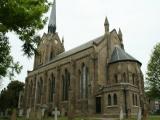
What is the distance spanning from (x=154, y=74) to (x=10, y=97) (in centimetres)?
4109

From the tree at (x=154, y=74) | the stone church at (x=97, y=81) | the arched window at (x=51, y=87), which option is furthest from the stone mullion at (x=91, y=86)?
the arched window at (x=51, y=87)

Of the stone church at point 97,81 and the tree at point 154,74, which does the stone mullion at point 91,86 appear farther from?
the tree at point 154,74

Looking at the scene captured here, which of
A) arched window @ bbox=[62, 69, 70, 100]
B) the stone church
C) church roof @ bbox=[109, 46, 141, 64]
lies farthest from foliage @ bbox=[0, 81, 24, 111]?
church roof @ bbox=[109, 46, 141, 64]

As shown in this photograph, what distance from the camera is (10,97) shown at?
62.6 meters

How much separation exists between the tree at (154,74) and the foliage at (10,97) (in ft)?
131

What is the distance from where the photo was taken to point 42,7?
1125 centimetres

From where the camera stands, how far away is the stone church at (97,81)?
3181cm

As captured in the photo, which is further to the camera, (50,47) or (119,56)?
(50,47)

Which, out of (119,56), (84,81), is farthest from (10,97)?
(119,56)

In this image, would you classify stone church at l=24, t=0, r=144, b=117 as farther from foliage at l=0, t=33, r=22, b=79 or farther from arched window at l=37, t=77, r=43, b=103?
foliage at l=0, t=33, r=22, b=79

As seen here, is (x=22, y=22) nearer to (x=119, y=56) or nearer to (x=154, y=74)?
(x=119, y=56)

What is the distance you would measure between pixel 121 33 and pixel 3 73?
34861mm

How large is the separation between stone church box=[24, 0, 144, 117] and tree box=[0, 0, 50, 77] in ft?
50.5

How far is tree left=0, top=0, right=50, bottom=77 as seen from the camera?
1004 centimetres
